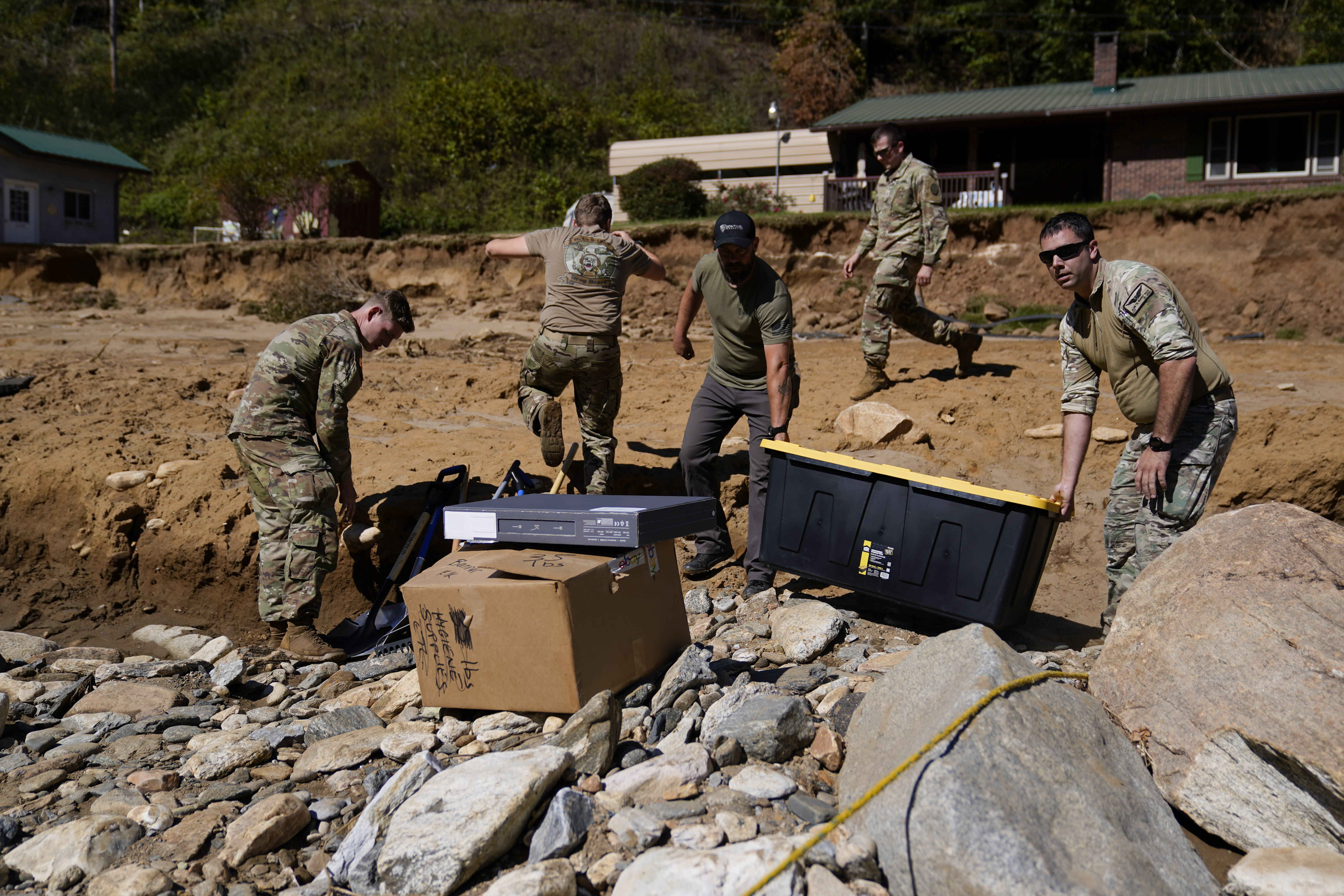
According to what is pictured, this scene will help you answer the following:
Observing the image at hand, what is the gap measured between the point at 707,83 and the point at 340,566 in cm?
3075

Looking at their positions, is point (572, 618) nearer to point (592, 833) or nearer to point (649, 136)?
point (592, 833)

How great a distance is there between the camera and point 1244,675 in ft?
9.75

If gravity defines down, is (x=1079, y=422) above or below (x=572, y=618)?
above

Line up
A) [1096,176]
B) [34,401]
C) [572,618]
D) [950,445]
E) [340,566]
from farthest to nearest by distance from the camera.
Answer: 1. [1096,176]
2. [34,401]
3. [950,445]
4. [340,566]
5. [572,618]

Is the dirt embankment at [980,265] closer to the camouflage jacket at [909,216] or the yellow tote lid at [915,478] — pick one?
the camouflage jacket at [909,216]

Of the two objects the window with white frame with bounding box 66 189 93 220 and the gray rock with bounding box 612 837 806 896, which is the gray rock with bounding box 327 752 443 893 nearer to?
the gray rock with bounding box 612 837 806 896

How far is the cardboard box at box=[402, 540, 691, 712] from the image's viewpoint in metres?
3.33

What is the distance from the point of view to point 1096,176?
20922 mm

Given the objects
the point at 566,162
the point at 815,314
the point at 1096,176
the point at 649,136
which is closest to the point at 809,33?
the point at 649,136

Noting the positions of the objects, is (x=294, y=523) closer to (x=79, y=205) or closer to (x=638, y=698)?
(x=638, y=698)

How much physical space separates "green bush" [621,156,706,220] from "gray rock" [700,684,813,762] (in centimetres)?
1662

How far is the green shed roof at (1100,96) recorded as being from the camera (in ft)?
59.3

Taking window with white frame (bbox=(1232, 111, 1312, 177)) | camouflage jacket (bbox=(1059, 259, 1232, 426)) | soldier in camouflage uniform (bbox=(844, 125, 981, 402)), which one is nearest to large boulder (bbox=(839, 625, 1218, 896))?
camouflage jacket (bbox=(1059, 259, 1232, 426))

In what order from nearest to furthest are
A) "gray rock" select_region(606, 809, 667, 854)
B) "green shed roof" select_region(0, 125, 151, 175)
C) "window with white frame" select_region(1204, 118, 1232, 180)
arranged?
"gray rock" select_region(606, 809, 667, 854) → "window with white frame" select_region(1204, 118, 1232, 180) → "green shed roof" select_region(0, 125, 151, 175)
